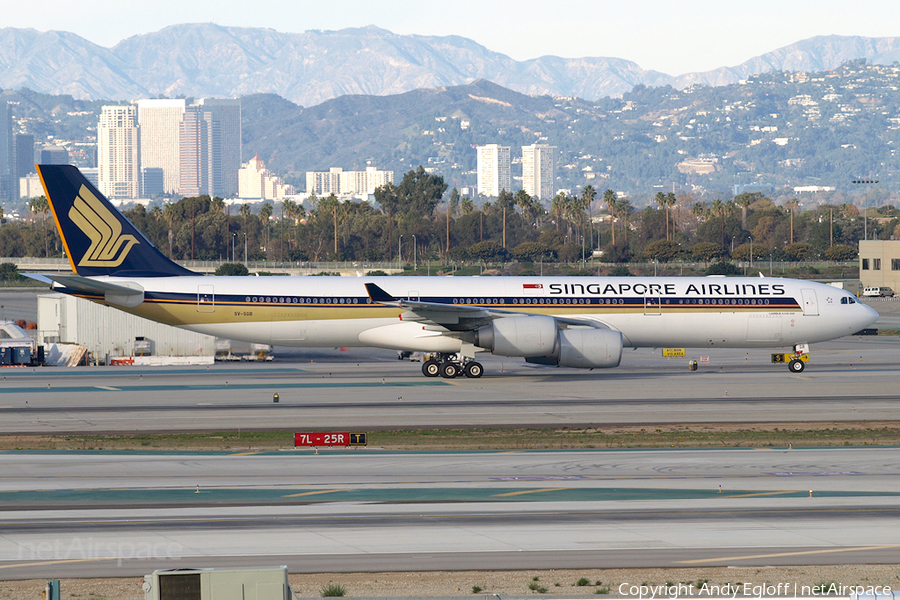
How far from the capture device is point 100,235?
139 feet

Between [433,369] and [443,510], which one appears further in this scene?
[433,369]

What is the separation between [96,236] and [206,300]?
5.75 metres

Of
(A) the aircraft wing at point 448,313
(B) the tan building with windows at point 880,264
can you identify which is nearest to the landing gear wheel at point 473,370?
(A) the aircraft wing at point 448,313

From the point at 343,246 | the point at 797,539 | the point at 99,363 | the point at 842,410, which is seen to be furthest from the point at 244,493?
the point at 343,246

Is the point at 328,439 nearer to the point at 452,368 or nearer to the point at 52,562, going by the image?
the point at 52,562

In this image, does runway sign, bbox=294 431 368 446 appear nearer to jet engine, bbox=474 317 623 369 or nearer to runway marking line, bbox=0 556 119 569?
runway marking line, bbox=0 556 119 569

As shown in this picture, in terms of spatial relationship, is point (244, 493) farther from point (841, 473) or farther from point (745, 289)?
point (745, 289)

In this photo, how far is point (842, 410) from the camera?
33.2m

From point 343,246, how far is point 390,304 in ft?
506

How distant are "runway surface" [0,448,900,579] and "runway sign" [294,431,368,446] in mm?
825

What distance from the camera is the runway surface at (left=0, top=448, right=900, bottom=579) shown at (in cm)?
1534

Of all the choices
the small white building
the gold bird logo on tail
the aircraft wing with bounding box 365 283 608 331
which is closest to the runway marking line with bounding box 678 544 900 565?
the aircraft wing with bounding box 365 283 608 331

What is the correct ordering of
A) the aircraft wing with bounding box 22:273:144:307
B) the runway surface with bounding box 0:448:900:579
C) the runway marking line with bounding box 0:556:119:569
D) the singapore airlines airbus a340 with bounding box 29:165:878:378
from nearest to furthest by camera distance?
the runway marking line with bounding box 0:556:119:569 < the runway surface with bounding box 0:448:900:579 < the aircraft wing with bounding box 22:273:144:307 < the singapore airlines airbus a340 with bounding box 29:165:878:378

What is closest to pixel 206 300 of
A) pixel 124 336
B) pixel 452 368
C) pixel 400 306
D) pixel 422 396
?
pixel 400 306
